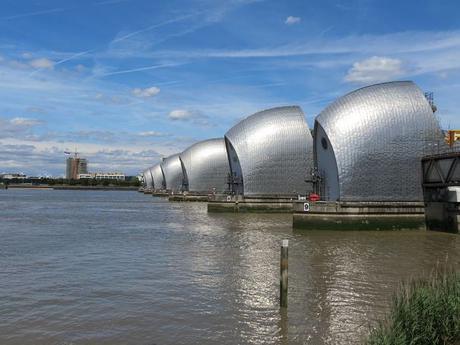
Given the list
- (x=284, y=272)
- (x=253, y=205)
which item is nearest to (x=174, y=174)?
(x=253, y=205)

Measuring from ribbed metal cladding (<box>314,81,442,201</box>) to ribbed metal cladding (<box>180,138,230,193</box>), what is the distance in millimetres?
46953

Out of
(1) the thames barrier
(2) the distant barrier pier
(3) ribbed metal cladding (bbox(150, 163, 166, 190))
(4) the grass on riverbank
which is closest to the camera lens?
(4) the grass on riverbank

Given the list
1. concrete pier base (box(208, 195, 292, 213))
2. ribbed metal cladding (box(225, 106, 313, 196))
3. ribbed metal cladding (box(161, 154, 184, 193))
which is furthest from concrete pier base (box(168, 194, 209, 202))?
concrete pier base (box(208, 195, 292, 213))

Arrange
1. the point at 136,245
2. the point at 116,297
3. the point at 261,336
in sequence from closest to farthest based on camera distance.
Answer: the point at 261,336
the point at 116,297
the point at 136,245

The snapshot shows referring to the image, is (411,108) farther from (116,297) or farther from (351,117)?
(116,297)

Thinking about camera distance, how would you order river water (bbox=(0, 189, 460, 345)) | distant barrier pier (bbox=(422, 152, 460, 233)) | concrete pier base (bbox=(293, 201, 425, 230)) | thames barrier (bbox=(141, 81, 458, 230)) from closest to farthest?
river water (bbox=(0, 189, 460, 345)) < distant barrier pier (bbox=(422, 152, 460, 233)) < concrete pier base (bbox=(293, 201, 425, 230)) < thames barrier (bbox=(141, 81, 458, 230))

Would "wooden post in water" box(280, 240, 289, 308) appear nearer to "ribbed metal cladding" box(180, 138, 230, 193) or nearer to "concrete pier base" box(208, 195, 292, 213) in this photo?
"concrete pier base" box(208, 195, 292, 213)

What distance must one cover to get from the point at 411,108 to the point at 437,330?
96.4ft

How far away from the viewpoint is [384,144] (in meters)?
35.2

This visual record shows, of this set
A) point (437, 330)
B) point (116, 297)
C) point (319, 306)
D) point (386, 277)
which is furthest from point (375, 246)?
point (437, 330)

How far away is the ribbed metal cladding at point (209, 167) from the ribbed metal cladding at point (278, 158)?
28.1 m

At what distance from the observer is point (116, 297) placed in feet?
45.2

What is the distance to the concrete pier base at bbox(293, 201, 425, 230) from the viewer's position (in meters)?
32.1

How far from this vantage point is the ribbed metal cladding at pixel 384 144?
35.2 m
